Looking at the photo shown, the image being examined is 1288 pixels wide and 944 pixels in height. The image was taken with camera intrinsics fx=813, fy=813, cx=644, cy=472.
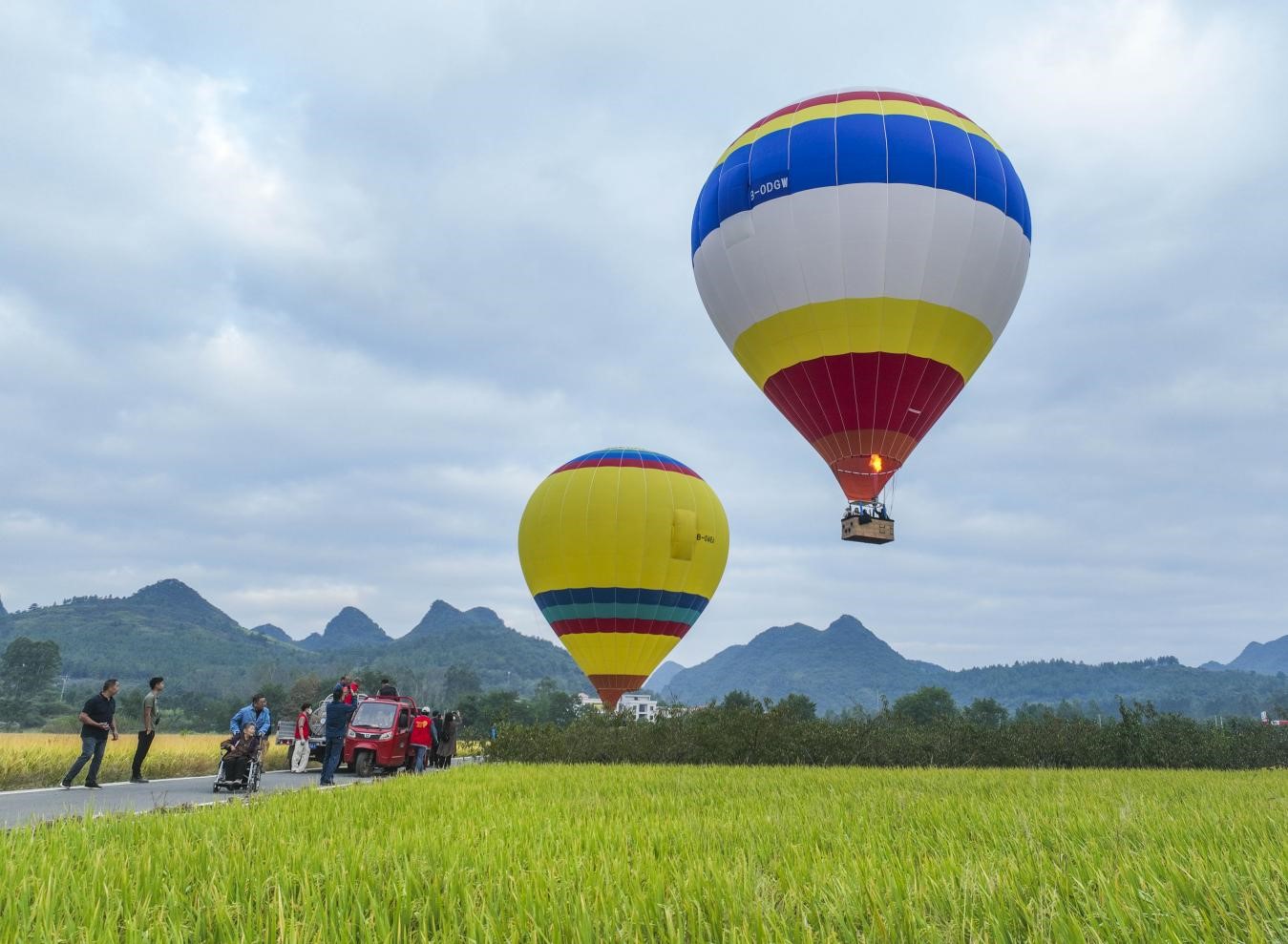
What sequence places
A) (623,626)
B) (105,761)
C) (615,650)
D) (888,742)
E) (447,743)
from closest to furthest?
(105,761), (888,742), (447,743), (623,626), (615,650)

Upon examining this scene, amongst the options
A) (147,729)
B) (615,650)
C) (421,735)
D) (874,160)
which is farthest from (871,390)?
(147,729)

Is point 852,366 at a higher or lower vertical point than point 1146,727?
higher

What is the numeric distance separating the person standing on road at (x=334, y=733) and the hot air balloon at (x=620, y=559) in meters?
16.8

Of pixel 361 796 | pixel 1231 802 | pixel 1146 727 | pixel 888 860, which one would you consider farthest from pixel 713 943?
pixel 1146 727

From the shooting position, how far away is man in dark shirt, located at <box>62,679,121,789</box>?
14211mm

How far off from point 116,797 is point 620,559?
70.9 ft

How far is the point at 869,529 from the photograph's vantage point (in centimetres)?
2180

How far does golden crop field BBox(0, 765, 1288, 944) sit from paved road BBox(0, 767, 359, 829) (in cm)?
373

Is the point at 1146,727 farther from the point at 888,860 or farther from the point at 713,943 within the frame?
the point at 713,943

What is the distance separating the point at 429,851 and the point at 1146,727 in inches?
877

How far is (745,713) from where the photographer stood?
21453 mm

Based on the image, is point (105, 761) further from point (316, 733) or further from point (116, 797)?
point (116, 797)

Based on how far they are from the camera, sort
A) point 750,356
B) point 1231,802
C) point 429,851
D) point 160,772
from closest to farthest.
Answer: point 429,851, point 1231,802, point 160,772, point 750,356

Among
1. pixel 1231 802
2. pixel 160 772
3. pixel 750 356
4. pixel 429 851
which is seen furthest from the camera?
pixel 750 356
